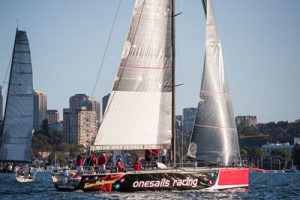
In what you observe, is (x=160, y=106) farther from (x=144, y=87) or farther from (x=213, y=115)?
(x=213, y=115)

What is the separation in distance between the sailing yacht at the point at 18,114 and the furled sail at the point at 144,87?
1095 inches

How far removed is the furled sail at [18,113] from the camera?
209 feet

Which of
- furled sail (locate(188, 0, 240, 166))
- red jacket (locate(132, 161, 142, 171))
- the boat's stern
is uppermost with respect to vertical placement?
furled sail (locate(188, 0, 240, 166))

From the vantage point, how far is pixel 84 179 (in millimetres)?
35625

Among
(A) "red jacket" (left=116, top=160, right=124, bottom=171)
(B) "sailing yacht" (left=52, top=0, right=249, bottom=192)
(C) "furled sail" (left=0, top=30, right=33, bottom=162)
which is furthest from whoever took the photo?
(C) "furled sail" (left=0, top=30, right=33, bottom=162)

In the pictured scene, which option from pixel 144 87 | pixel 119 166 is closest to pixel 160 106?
pixel 144 87

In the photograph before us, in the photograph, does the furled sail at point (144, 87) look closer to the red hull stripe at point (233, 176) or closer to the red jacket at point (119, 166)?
the red jacket at point (119, 166)

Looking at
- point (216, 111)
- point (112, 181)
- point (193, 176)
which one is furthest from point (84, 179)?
point (216, 111)

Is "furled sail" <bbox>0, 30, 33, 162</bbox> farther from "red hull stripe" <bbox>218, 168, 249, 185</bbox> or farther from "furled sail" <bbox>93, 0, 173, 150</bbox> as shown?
"red hull stripe" <bbox>218, 168, 249, 185</bbox>

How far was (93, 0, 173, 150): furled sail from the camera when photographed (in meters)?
37.7

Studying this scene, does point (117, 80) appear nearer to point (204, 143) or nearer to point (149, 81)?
point (149, 81)

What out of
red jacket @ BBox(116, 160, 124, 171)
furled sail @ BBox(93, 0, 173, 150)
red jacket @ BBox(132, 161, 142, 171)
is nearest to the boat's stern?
furled sail @ BBox(93, 0, 173, 150)

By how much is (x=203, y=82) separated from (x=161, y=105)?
258 cm

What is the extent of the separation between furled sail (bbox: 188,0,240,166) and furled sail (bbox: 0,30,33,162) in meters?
28.6
